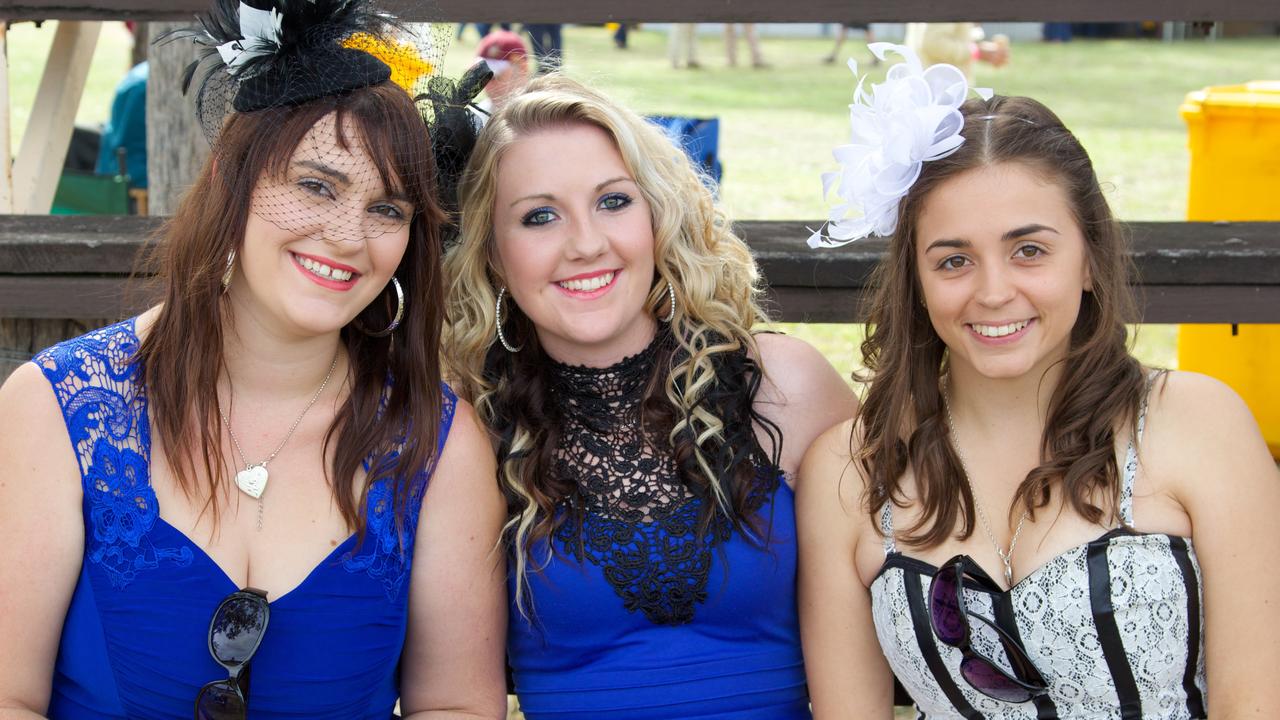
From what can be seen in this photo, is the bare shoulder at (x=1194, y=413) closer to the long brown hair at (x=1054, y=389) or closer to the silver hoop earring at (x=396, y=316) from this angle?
the long brown hair at (x=1054, y=389)

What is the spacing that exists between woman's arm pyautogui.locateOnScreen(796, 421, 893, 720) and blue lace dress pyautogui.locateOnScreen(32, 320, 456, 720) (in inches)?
30.3

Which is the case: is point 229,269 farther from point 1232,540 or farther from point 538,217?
point 1232,540

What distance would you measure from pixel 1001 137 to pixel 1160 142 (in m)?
12.2

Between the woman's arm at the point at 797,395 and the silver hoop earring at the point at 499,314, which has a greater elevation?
the silver hoop earring at the point at 499,314

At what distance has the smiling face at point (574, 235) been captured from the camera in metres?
2.72

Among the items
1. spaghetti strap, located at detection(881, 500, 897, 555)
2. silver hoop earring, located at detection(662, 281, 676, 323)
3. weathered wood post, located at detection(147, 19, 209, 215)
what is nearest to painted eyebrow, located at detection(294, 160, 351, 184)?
silver hoop earring, located at detection(662, 281, 676, 323)

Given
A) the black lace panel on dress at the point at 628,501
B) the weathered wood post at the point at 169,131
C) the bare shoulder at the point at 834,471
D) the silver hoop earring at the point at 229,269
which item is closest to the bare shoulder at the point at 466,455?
the black lace panel on dress at the point at 628,501

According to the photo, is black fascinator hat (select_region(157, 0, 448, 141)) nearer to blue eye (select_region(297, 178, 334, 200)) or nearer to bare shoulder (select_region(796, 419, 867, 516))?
blue eye (select_region(297, 178, 334, 200))

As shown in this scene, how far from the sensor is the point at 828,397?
9.52ft

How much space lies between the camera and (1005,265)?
7.80 ft

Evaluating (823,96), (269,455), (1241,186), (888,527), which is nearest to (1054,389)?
(888,527)

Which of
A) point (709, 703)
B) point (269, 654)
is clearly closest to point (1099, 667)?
point (709, 703)

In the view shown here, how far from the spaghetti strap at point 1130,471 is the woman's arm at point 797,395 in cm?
63

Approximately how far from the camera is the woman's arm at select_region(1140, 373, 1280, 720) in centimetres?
233
